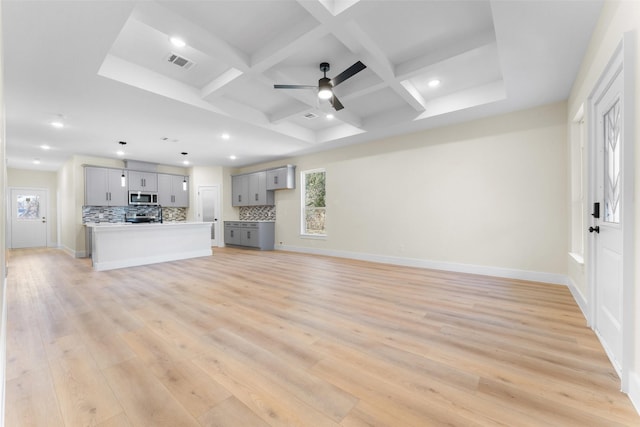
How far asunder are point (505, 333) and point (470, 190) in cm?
292

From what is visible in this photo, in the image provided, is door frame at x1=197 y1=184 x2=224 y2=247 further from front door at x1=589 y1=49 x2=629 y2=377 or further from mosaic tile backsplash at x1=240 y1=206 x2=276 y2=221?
front door at x1=589 y1=49 x2=629 y2=377

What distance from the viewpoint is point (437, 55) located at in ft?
10.4

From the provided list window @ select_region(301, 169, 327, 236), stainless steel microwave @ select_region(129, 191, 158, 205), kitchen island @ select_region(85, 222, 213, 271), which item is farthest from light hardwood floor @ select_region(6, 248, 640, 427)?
stainless steel microwave @ select_region(129, 191, 158, 205)

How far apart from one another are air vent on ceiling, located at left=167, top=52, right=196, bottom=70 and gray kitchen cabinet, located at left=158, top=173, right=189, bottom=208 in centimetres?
556

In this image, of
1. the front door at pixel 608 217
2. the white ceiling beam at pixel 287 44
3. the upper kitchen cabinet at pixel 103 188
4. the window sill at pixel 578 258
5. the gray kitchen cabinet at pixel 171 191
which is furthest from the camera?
the gray kitchen cabinet at pixel 171 191

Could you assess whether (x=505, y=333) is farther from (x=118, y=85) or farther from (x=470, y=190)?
(x=118, y=85)

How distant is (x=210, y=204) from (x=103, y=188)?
282cm

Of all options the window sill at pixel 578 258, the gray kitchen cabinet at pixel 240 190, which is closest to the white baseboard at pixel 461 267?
the window sill at pixel 578 258

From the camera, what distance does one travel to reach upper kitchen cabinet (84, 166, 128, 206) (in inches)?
276

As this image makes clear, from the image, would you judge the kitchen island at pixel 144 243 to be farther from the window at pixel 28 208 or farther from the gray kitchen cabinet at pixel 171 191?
the window at pixel 28 208

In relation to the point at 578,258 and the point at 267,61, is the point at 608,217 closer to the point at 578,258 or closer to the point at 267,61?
the point at 578,258

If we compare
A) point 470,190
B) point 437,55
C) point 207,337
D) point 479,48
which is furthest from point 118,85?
point 470,190

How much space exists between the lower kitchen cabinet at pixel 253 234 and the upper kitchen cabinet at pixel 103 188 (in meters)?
3.06

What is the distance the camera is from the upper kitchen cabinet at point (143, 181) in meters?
7.73
